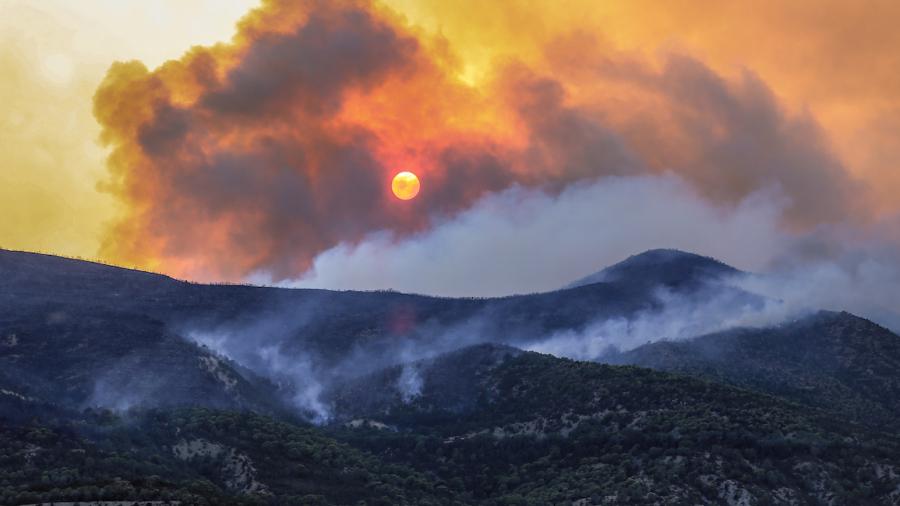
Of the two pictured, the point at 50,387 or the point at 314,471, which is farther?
the point at 50,387

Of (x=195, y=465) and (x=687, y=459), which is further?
(x=687, y=459)

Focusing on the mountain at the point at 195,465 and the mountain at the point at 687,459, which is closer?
the mountain at the point at 195,465

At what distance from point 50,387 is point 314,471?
5490cm

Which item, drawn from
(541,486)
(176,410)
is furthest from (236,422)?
(541,486)

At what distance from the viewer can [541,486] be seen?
176000 mm

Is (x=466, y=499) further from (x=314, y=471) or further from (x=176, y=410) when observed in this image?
(x=176, y=410)

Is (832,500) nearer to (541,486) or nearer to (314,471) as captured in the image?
(541,486)

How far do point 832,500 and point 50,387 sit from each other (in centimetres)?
13428

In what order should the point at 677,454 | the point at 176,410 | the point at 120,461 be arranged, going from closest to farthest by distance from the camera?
the point at 120,461 < the point at 677,454 < the point at 176,410

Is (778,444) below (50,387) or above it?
below

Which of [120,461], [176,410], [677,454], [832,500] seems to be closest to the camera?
[120,461]

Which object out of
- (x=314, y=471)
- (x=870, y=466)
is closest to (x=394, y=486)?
(x=314, y=471)

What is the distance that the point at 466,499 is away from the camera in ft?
570

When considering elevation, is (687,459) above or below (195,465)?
below
